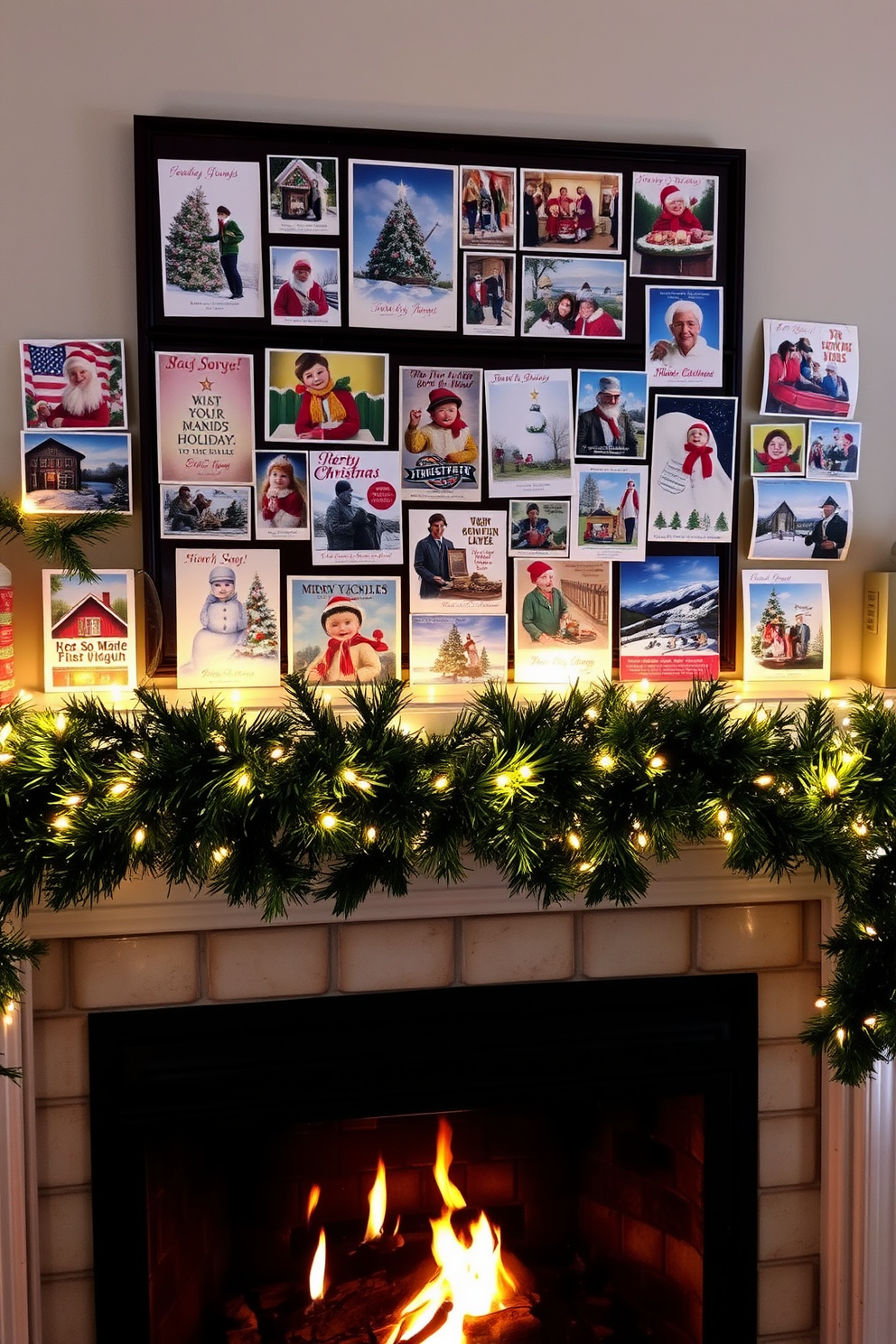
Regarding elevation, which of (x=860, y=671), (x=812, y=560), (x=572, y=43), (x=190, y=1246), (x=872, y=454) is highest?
(x=572, y=43)

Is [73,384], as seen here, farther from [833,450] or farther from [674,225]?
[833,450]

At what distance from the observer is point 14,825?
115 centimetres

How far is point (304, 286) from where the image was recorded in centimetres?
139

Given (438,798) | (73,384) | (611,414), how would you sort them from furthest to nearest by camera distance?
(611,414)
(73,384)
(438,798)

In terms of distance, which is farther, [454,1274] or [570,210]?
[454,1274]

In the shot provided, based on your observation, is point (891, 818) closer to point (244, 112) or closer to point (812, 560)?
point (812, 560)

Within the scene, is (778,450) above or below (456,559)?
above

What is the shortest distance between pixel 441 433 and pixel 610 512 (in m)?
0.27

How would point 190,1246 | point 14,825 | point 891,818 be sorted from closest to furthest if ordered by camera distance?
point 14,825, point 891,818, point 190,1246

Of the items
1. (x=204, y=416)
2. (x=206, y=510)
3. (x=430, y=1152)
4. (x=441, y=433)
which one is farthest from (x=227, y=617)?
(x=430, y=1152)

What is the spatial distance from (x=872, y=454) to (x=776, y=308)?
10.1 inches

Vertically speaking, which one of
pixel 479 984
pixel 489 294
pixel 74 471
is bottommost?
pixel 479 984

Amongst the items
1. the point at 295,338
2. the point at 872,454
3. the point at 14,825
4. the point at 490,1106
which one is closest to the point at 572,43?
the point at 295,338

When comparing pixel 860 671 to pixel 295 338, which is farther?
pixel 860 671
